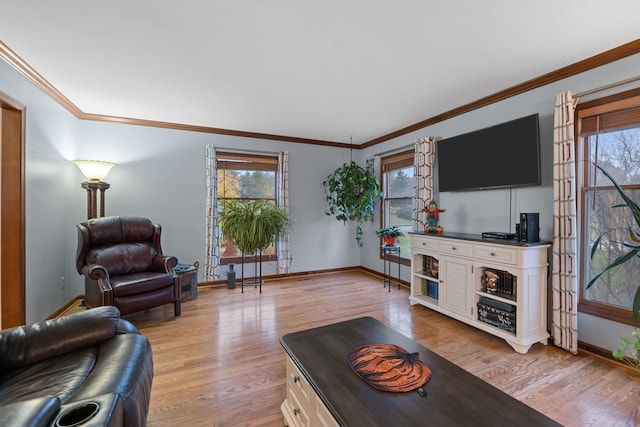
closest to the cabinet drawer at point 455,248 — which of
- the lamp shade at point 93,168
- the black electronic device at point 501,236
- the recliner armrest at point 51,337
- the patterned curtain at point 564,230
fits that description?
the black electronic device at point 501,236

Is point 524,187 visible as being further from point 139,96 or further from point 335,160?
point 139,96

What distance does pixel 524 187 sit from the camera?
9.27ft

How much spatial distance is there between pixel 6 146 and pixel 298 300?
10.8 feet

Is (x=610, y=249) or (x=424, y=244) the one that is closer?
(x=610, y=249)

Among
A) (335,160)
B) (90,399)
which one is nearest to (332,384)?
(90,399)

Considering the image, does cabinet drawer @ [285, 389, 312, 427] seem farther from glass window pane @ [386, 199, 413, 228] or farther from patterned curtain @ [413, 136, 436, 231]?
glass window pane @ [386, 199, 413, 228]

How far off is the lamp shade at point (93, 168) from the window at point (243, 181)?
146 centimetres

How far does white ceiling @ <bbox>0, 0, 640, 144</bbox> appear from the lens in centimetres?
176

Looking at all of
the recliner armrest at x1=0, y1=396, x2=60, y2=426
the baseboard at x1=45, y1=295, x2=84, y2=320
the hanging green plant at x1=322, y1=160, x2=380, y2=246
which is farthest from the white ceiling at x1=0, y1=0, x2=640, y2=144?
the baseboard at x1=45, y1=295, x2=84, y2=320

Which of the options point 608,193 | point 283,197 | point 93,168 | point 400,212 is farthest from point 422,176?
point 93,168

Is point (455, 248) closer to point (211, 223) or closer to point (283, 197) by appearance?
point (283, 197)

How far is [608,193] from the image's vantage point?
2309 millimetres

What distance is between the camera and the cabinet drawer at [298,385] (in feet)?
4.49

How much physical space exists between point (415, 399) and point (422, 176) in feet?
10.3
